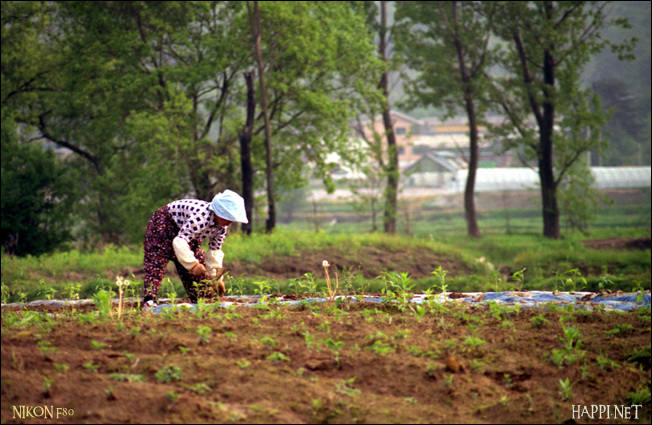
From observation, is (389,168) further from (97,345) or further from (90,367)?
(90,367)

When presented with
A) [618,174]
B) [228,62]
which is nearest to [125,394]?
[228,62]

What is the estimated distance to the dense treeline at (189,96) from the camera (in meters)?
17.9

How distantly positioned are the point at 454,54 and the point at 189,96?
10057 millimetres

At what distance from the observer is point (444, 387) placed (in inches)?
142

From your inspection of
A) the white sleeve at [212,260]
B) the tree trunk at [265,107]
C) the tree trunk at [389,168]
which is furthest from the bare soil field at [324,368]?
the tree trunk at [389,168]

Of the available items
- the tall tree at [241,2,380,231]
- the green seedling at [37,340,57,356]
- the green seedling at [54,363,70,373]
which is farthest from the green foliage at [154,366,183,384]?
the tall tree at [241,2,380,231]

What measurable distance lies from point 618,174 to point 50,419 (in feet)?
134

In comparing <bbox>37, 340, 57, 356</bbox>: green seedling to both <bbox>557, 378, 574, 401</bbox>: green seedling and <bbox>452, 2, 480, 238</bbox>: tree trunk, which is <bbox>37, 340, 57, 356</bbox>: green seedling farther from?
<bbox>452, 2, 480, 238</bbox>: tree trunk

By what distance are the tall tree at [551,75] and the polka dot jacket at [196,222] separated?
17.3m

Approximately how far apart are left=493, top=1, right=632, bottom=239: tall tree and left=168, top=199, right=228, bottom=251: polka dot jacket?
17.3 m

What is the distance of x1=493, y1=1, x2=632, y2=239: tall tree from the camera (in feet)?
67.7

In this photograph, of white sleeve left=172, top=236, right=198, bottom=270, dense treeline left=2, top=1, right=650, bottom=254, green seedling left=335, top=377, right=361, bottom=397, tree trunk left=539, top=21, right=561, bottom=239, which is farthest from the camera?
tree trunk left=539, top=21, right=561, bottom=239

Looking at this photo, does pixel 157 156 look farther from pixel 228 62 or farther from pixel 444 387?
pixel 444 387

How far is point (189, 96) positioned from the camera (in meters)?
20.6
